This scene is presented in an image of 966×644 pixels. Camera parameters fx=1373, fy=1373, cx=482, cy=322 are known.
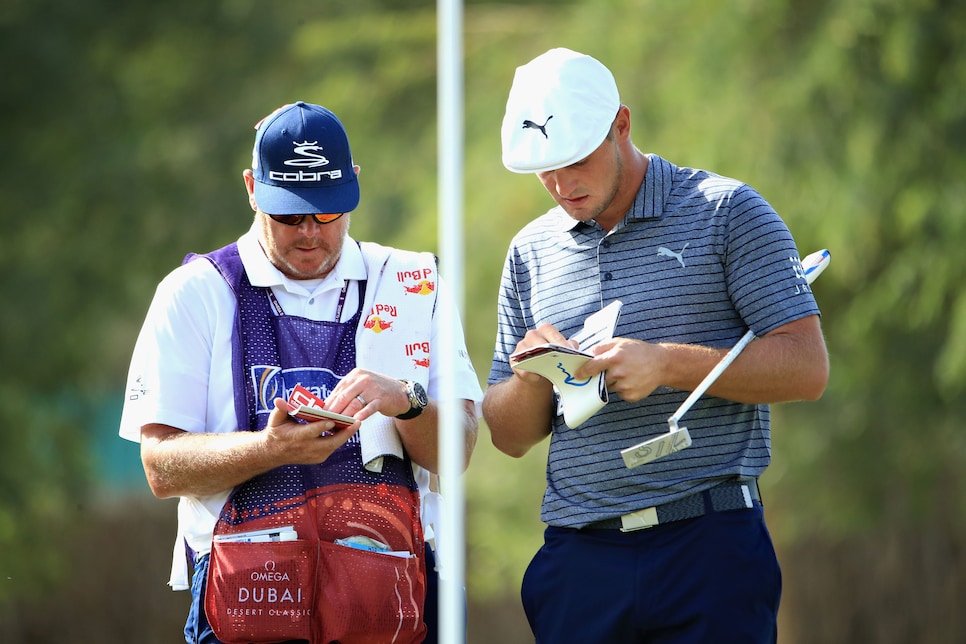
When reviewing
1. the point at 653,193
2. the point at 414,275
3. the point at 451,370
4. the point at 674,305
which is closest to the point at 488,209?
the point at 414,275

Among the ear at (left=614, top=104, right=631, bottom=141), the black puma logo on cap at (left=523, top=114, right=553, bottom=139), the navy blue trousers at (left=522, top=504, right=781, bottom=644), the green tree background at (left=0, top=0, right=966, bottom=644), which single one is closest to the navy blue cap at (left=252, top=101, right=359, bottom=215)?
the black puma logo on cap at (left=523, top=114, right=553, bottom=139)

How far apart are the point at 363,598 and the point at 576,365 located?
685 mm

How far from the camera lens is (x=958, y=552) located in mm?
10727

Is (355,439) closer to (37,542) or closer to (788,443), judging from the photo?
(788,443)

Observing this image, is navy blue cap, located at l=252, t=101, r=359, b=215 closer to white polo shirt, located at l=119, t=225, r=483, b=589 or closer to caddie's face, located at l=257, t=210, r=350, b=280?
caddie's face, located at l=257, t=210, r=350, b=280

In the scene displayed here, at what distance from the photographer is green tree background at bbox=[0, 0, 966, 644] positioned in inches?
337

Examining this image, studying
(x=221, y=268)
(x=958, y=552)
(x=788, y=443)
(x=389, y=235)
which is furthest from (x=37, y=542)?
(x=221, y=268)

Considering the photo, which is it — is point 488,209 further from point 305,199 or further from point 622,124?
point 305,199

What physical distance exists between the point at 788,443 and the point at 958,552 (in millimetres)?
1903

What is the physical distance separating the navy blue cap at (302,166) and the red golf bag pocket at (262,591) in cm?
75

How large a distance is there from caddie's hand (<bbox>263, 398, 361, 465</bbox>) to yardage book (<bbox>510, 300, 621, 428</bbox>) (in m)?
0.39

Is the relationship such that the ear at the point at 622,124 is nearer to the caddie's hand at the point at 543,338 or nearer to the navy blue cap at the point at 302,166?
the caddie's hand at the point at 543,338

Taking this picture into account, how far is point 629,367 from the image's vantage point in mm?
2816

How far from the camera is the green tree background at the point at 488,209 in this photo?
8555 millimetres
